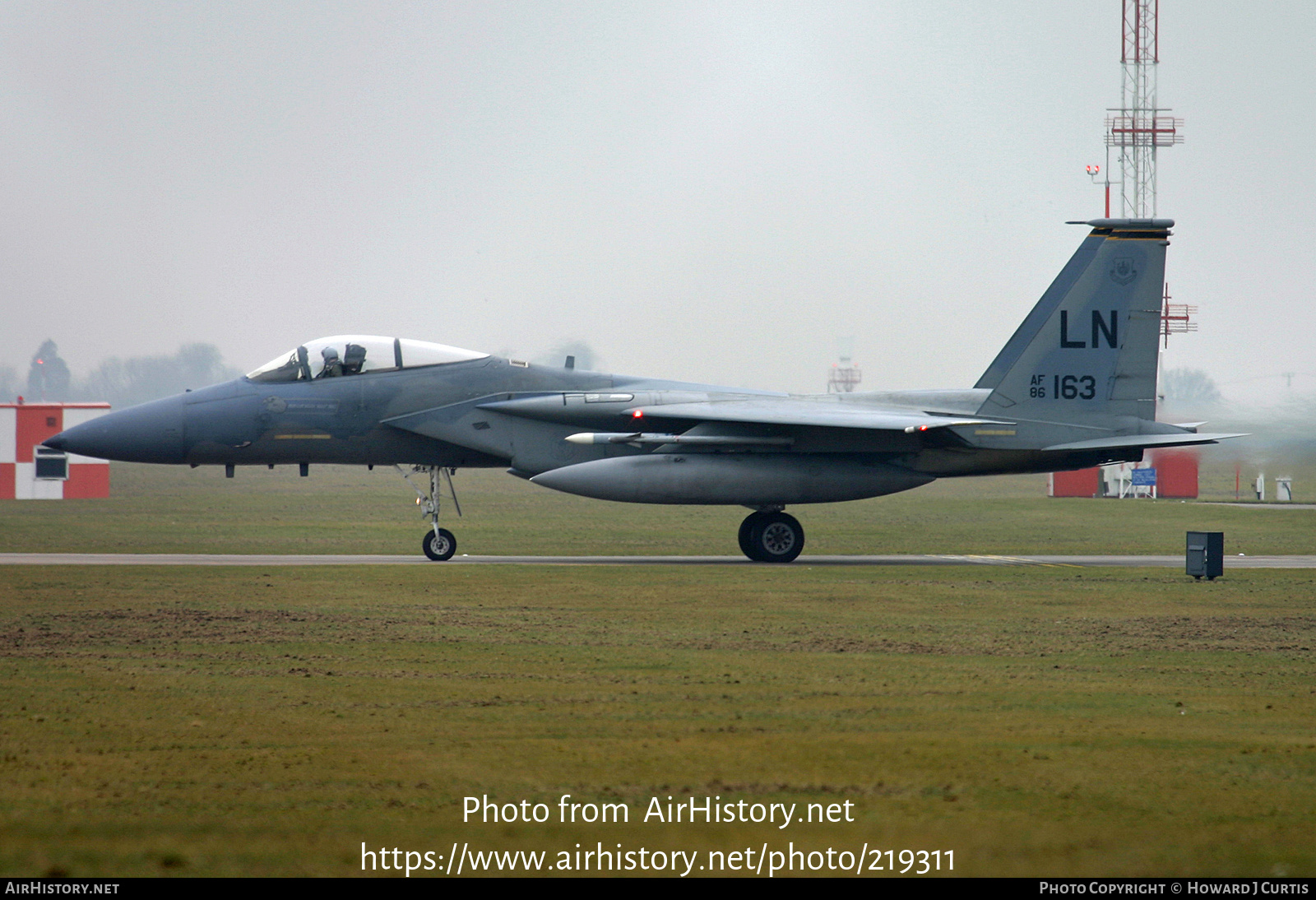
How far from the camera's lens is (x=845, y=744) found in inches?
277

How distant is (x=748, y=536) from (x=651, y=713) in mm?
12603

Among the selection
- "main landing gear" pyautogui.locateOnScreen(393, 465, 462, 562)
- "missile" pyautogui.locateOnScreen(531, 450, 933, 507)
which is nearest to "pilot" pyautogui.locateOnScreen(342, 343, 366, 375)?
"main landing gear" pyautogui.locateOnScreen(393, 465, 462, 562)

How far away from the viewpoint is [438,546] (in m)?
20.1

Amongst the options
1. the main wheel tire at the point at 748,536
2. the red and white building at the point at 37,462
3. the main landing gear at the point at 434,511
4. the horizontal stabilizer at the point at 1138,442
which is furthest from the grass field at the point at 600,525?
the horizontal stabilizer at the point at 1138,442

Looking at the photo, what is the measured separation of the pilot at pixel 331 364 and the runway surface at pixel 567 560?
299 centimetres

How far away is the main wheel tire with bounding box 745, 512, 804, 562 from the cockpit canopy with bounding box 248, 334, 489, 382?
19.2 ft

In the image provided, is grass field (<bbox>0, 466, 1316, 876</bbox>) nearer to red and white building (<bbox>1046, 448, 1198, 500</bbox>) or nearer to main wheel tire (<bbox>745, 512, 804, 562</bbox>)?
main wheel tire (<bbox>745, 512, 804, 562</bbox>)

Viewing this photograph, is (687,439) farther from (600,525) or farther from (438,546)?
(600,525)

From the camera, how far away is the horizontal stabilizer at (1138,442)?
1997 centimetres

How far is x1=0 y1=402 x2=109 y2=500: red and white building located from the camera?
43.0 meters

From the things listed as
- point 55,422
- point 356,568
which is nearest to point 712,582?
point 356,568

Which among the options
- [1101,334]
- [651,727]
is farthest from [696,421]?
[651,727]
